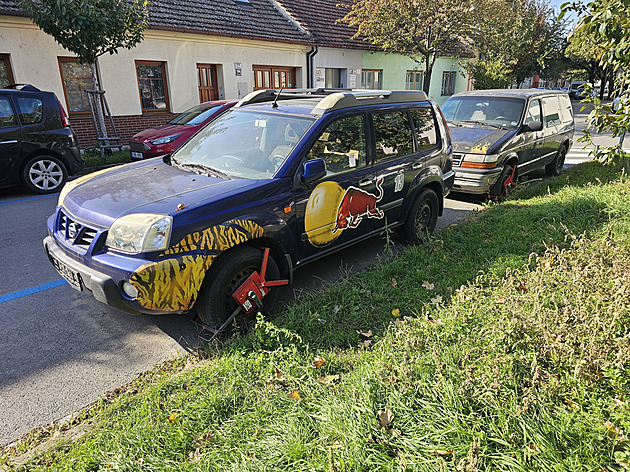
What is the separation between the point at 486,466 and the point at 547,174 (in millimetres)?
9775

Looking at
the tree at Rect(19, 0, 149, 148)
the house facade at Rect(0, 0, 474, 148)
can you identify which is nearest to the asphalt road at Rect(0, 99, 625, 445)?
the tree at Rect(19, 0, 149, 148)

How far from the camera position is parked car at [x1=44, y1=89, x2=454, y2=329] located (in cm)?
321

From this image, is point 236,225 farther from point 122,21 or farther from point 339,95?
point 122,21

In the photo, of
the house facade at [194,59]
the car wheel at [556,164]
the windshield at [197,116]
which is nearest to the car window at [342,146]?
the windshield at [197,116]

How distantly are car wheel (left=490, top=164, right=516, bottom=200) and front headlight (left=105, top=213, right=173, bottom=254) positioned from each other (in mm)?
6437

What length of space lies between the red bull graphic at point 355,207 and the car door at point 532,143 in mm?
4907

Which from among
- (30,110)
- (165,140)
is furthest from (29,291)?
(165,140)

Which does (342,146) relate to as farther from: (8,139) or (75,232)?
(8,139)

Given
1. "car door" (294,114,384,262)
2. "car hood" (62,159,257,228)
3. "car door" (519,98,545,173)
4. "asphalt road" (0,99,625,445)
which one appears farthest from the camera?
"car door" (519,98,545,173)

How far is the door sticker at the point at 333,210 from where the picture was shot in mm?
4148

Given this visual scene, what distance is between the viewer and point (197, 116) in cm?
1082

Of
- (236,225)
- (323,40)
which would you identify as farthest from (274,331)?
(323,40)

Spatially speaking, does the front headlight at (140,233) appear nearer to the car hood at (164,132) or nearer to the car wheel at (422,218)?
the car wheel at (422,218)

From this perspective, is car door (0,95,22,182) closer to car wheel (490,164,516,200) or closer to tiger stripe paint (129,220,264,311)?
tiger stripe paint (129,220,264,311)
